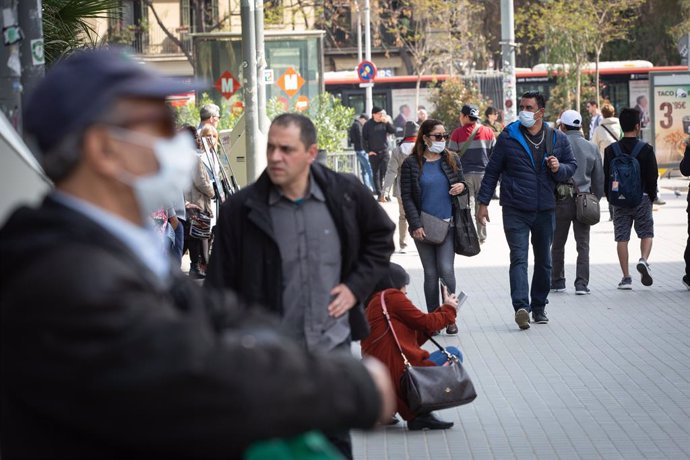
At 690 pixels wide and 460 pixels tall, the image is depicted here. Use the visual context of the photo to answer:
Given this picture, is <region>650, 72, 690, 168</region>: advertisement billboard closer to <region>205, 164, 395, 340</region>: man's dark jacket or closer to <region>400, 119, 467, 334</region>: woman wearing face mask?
<region>400, 119, 467, 334</region>: woman wearing face mask

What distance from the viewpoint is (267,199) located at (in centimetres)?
521

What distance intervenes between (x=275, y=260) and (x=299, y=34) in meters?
20.8

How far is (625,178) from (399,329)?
6523 millimetres

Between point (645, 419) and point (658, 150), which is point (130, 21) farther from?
point (645, 419)

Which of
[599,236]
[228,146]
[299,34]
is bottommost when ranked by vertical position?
[599,236]

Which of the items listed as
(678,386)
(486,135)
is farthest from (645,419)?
(486,135)

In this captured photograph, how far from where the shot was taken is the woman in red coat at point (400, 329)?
7.61m

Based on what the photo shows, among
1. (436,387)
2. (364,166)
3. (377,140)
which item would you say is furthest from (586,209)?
(377,140)

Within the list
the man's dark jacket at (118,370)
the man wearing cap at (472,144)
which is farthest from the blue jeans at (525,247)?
the man's dark jacket at (118,370)

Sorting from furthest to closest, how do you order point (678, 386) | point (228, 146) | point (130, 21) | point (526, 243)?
point (130, 21), point (228, 146), point (526, 243), point (678, 386)

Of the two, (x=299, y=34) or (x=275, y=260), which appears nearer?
(x=275, y=260)

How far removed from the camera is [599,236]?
65.5 feet

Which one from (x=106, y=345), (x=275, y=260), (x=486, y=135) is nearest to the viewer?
(x=106, y=345)

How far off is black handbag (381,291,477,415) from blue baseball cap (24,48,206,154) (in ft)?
17.9
